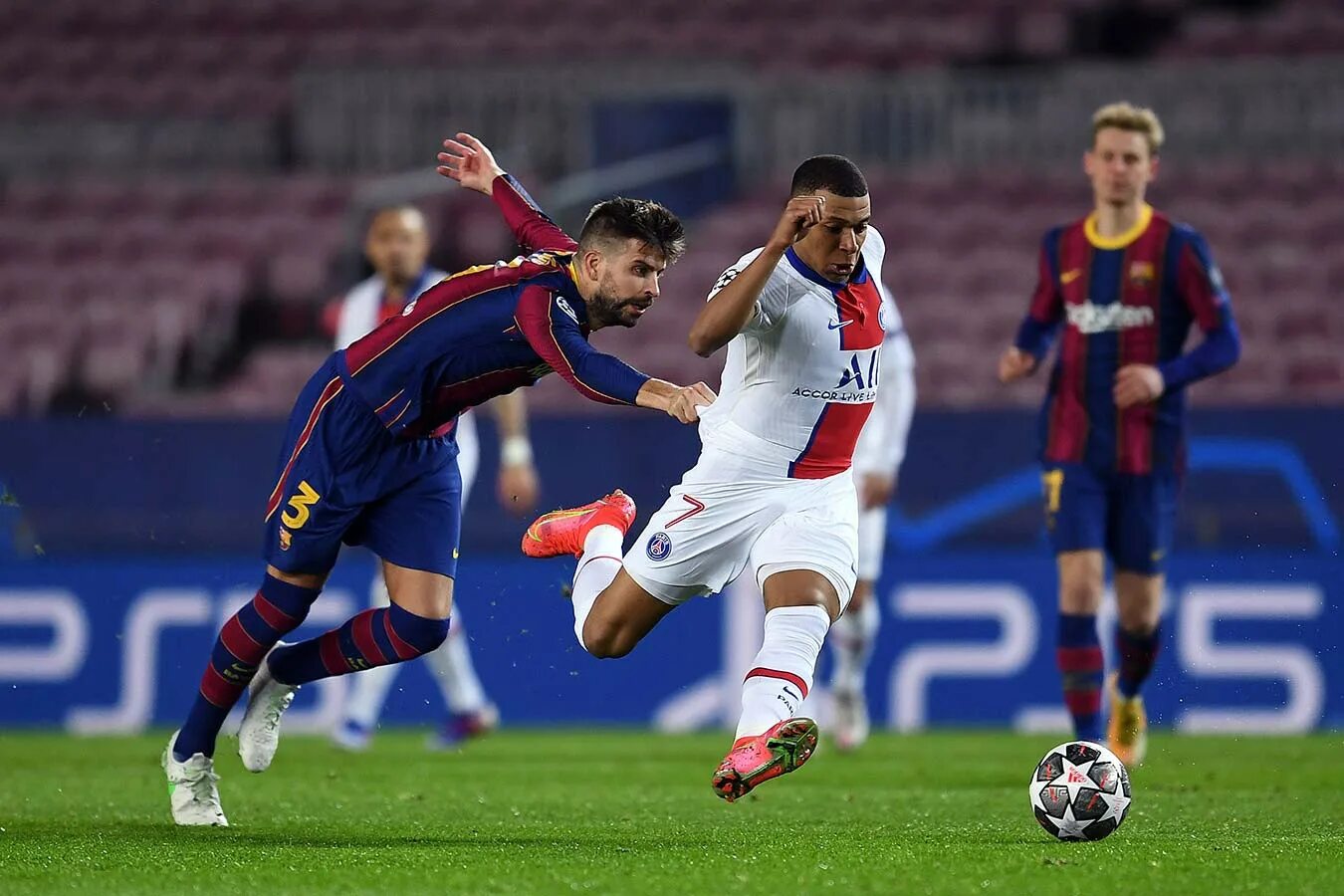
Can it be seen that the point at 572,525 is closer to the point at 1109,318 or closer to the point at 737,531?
the point at 737,531

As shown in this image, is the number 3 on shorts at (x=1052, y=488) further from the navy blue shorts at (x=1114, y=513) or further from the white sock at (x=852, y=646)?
the white sock at (x=852, y=646)

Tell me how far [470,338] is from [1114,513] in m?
3.19

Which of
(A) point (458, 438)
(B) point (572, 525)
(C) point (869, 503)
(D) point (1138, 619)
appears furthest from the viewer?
(C) point (869, 503)

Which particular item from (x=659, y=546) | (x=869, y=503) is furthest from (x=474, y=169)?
(x=869, y=503)

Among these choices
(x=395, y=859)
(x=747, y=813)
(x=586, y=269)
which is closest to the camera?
(x=395, y=859)

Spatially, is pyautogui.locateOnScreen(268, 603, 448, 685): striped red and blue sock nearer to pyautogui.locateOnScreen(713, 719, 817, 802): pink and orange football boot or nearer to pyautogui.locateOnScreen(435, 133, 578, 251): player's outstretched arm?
pyautogui.locateOnScreen(435, 133, 578, 251): player's outstretched arm

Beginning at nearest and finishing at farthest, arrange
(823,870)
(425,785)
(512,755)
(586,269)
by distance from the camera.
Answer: (823,870), (586,269), (425,785), (512,755)

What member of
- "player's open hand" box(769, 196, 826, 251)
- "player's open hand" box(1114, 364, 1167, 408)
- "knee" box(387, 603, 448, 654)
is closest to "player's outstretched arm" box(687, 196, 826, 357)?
"player's open hand" box(769, 196, 826, 251)

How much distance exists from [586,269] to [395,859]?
1.77m

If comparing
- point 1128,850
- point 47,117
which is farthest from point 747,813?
point 47,117

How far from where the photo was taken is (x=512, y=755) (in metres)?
9.39

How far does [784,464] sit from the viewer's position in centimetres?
594

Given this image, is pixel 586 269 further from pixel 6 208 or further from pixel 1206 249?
pixel 6 208

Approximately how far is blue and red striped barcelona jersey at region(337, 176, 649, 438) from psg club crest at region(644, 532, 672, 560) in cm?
60
